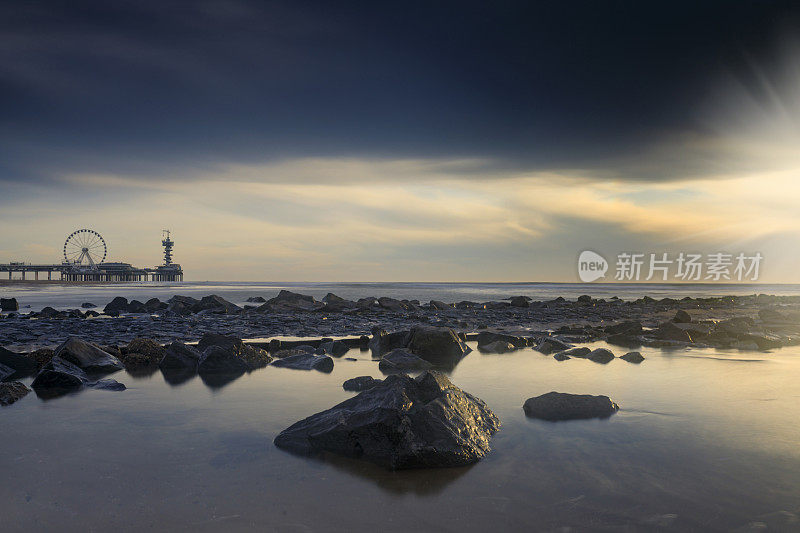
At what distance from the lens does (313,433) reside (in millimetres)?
5309

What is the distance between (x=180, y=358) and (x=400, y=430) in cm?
684

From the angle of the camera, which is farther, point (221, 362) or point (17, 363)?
point (221, 362)

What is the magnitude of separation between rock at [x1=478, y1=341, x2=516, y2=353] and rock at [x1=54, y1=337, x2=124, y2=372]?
8119mm

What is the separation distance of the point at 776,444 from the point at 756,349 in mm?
9528

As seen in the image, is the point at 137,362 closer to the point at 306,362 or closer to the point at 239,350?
the point at 239,350

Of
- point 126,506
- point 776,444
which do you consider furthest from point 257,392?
point 776,444

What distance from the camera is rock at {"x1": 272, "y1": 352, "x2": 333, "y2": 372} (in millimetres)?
10242

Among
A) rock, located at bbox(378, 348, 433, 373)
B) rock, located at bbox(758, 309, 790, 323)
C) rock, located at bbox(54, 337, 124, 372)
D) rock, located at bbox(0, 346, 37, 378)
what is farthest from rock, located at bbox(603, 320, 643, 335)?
rock, located at bbox(0, 346, 37, 378)

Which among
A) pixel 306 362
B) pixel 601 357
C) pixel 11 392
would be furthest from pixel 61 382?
pixel 601 357

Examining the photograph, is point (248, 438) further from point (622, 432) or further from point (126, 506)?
point (622, 432)

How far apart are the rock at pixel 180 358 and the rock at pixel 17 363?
2175 mm

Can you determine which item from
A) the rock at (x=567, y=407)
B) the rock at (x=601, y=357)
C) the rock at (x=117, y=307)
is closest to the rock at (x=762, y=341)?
the rock at (x=601, y=357)

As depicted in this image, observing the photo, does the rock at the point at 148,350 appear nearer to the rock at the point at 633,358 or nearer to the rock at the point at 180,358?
the rock at the point at 180,358

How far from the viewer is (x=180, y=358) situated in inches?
A: 404
